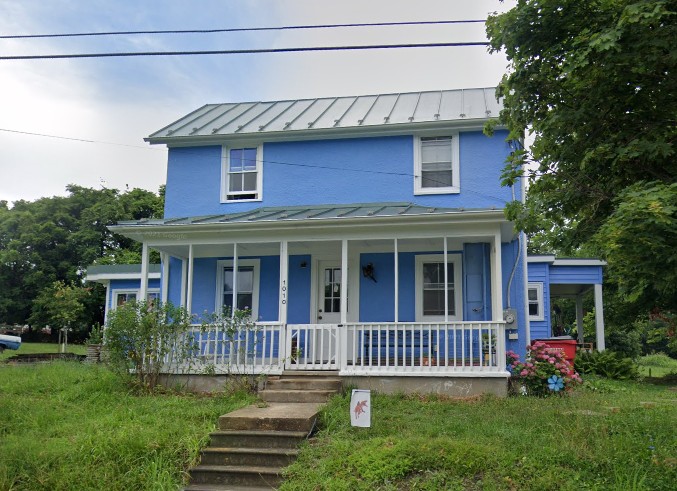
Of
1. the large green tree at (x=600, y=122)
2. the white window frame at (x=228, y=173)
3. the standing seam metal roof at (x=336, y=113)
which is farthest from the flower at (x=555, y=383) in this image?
the white window frame at (x=228, y=173)

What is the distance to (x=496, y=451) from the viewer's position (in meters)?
6.15

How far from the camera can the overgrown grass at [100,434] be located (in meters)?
6.39

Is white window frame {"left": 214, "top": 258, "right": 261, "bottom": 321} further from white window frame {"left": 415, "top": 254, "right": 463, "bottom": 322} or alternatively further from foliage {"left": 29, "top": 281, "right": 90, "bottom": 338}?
foliage {"left": 29, "top": 281, "right": 90, "bottom": 338}

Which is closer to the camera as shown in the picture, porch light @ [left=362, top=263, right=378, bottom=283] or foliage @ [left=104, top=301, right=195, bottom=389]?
foliage @ [left=104, top=301, right=195, bottom=389]

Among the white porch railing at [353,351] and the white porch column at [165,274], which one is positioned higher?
the white porch column at [165,274]

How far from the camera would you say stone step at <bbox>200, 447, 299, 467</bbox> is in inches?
264

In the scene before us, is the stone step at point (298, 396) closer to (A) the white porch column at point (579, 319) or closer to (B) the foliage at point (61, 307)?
(A) the white porch column at point (579, 319)

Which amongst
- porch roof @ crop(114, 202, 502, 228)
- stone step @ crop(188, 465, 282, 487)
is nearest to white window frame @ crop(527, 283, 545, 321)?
porch roof @ crop(114, 202, 502, 228)

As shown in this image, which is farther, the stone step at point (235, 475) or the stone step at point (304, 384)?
the stone step at point (304, 384)

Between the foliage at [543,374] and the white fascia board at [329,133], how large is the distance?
4.93 metres

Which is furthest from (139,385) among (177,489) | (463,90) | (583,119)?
(463,90)

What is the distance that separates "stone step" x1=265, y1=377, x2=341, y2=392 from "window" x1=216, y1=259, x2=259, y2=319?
10.4ft

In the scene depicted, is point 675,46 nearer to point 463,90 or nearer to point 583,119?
point 583,119

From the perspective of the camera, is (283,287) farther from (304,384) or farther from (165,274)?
(165,274)
